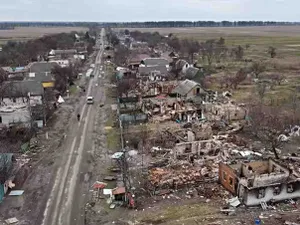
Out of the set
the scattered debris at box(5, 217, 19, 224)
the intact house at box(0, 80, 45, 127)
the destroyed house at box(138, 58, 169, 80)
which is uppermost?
the destroyed house at box(138, 58, 169, 80)

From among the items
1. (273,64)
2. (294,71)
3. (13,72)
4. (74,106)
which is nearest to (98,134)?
(74,106)

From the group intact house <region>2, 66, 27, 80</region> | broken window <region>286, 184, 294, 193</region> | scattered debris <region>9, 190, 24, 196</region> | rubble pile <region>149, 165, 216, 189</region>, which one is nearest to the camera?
broken window <region>286, 184, 294, 193</region>

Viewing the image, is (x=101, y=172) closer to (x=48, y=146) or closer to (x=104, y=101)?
(x=48, y=146)

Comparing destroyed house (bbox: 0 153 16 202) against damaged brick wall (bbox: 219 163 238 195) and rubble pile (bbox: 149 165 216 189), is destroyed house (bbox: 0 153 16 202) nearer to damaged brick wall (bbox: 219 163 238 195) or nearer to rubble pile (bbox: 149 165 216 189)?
rubble pile (bbox: 149 165 216 189)

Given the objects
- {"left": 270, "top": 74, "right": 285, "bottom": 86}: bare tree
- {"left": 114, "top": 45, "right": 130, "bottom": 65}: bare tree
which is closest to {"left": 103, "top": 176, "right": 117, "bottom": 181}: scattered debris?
{"left": 270, "top": 74, "right": 285, "bottom": 86}: bare tree

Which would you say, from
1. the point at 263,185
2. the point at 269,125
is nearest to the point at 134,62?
the point at 269,125

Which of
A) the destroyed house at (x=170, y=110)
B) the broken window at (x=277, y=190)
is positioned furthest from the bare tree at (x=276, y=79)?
the broken window at (x=277, y=190)

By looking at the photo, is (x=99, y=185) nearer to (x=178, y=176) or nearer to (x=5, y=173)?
(x=178, y=176)

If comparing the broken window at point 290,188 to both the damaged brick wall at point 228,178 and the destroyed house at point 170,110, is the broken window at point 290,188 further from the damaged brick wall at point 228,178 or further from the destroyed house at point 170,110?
the destroyed house at point 170,110
